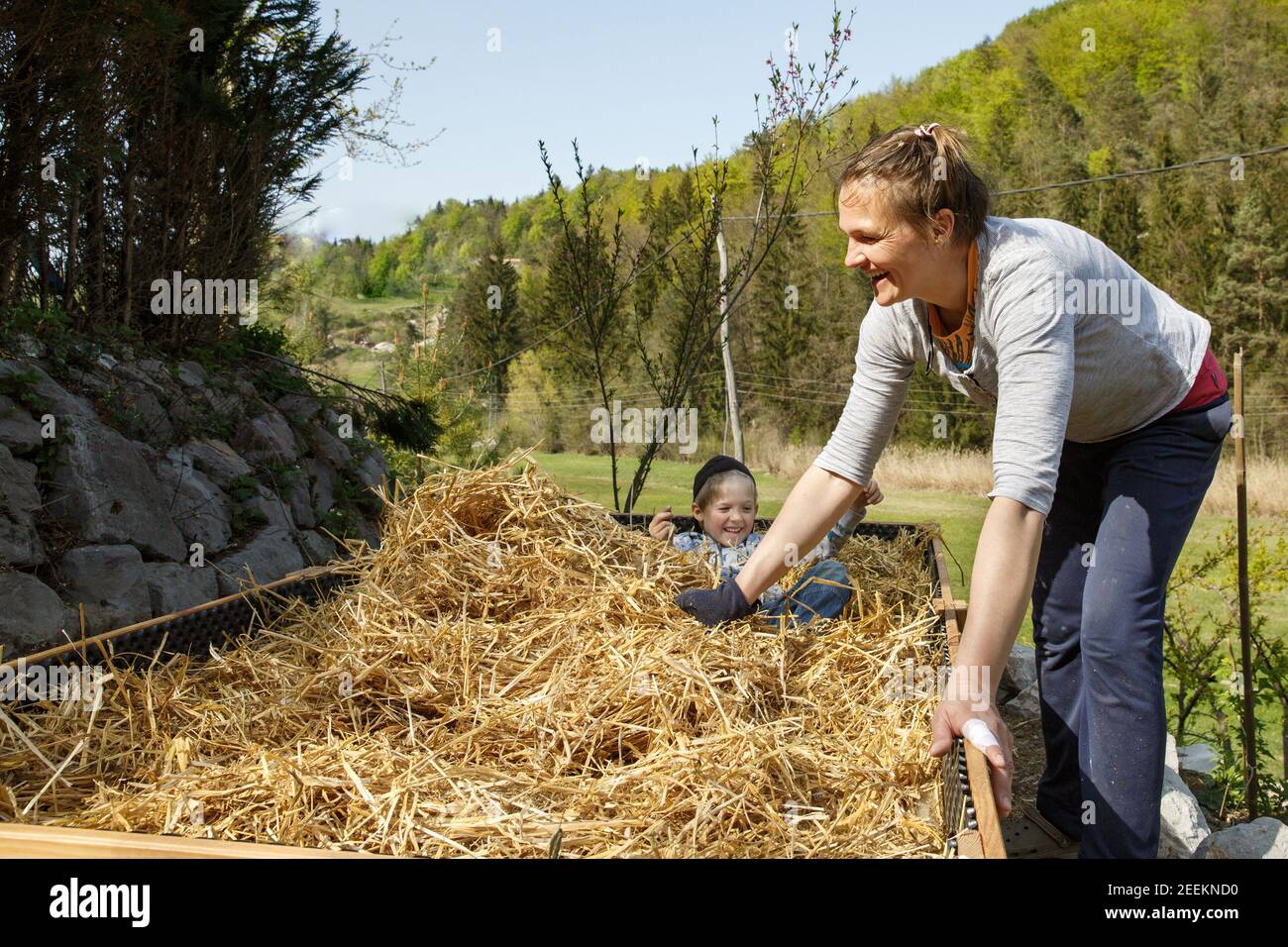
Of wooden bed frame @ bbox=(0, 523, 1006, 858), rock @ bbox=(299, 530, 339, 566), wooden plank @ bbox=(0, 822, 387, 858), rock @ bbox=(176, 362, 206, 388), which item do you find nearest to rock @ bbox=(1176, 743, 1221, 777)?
wooden bed frame @ bbox=(0, 523, 1006, 858)

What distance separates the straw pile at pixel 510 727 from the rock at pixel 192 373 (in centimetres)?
222

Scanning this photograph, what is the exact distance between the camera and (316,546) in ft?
13.8

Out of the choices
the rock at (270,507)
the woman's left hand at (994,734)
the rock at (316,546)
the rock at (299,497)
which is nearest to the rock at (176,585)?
the rock at (270,507)

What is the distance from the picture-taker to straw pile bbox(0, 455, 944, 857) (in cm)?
145

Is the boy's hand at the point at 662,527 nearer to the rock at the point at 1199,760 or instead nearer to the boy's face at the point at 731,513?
the boy's face at the point at 731,513

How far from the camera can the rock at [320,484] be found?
4.49 m

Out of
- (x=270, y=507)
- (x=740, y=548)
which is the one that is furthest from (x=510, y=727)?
(x=270, y=507)

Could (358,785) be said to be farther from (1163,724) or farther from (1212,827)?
(1212,827)

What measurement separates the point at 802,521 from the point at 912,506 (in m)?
9.57

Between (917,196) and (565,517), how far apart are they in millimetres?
1364

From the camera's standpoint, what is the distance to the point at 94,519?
3.22m
